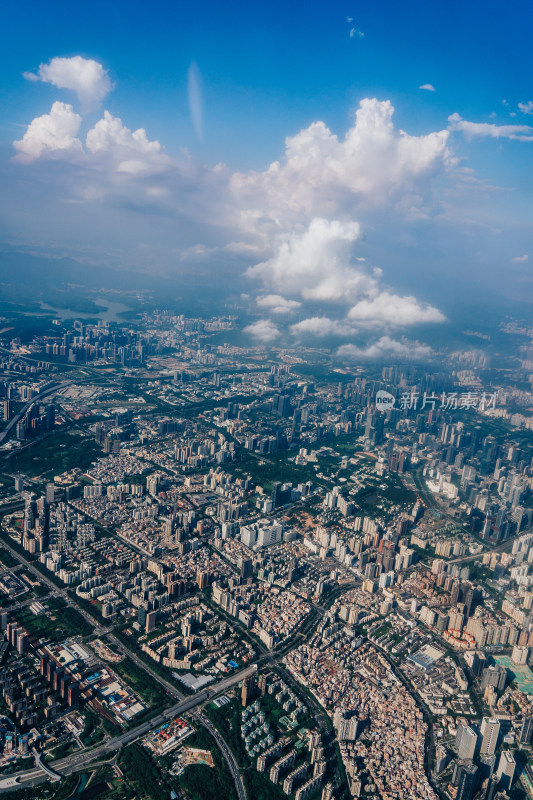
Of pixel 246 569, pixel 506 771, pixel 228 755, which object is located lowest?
pixel 228 755

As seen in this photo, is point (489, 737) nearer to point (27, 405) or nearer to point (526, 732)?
point (526, 732)

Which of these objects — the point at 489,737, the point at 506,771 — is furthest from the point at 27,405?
the point at 506,771

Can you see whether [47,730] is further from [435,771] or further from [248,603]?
[435,771]

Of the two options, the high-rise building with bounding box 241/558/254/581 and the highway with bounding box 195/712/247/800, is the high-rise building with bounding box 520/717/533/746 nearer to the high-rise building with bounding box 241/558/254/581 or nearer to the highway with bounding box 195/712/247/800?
the highway with bounding box 195/712/247/800

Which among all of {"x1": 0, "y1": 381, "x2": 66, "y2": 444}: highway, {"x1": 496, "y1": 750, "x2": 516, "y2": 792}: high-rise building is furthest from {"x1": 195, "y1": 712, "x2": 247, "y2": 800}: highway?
{"x1": 0, "y1": 381, "x2": 66, "y2": 444}: highway

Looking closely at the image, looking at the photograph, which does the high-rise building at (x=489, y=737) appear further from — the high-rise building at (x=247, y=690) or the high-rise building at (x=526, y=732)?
the high-rise building at (x=247, y=690)

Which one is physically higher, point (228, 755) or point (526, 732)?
point (526, 732)

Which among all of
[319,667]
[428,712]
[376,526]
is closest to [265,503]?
[376,526]

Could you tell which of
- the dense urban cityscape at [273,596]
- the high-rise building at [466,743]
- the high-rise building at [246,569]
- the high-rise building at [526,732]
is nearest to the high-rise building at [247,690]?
the dense urban cityscape at [273,596]
